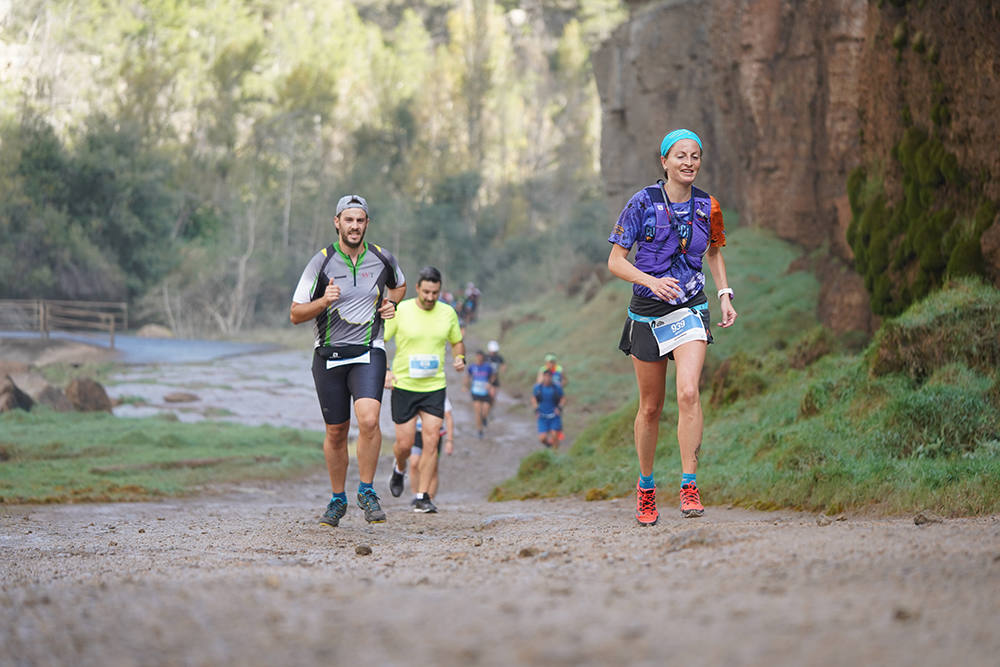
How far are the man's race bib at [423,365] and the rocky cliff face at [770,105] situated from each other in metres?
4.85

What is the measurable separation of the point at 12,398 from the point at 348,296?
12921 millimetres

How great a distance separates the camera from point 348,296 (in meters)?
7.55

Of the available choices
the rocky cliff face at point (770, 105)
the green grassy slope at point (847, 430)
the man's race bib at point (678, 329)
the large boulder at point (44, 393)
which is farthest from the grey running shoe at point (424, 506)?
the large boulder at point (44, 393)

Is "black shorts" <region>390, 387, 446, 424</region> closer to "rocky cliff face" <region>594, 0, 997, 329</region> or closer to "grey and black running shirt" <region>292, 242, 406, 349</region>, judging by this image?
"grey and black running shirt" <region>292, 242, 406, 349</region>

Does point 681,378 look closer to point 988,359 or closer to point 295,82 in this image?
point 988,359

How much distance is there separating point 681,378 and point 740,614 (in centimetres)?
321

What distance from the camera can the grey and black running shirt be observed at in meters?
7.50

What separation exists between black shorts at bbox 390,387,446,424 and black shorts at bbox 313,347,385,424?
2191mm

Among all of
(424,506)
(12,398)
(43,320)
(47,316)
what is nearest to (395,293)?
(424,506)

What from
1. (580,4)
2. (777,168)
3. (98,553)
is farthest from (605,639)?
(580,4)

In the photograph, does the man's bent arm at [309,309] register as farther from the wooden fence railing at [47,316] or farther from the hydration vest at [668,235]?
the wooden fence railing at [47,316]

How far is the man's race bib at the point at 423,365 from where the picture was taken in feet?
32.5

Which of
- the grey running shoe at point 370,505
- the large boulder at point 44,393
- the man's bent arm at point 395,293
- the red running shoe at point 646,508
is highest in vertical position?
the man's bent arm at point 395,293

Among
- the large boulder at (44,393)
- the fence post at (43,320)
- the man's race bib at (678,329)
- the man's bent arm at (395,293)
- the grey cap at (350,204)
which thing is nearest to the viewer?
the man's race bib at (678,329)
